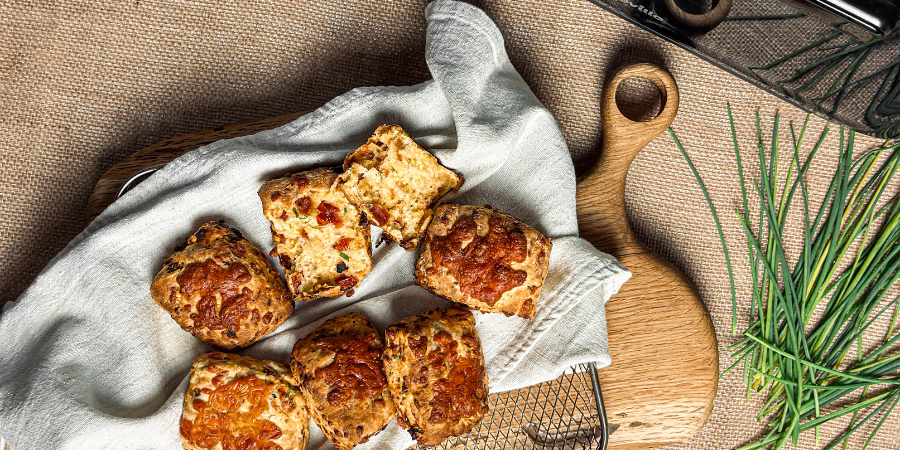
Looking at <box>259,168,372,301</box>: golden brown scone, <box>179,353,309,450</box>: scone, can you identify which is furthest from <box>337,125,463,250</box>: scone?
<box>179,353,309,450</box>: scone

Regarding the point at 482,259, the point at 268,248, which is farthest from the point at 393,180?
the point at 268,248

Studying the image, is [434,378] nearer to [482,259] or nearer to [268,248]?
[482,259]

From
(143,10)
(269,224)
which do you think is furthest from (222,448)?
(143,10)

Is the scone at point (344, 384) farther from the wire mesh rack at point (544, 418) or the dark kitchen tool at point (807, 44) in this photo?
the dark kitchen tool at point (807, 44)

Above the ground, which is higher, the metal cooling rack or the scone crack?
the scone crack

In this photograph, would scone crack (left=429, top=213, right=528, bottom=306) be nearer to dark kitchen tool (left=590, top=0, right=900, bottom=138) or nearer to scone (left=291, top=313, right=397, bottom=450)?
scone (left=291, top=313, right=397, bottom=450)

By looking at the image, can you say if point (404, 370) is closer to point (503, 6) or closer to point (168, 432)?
point (168, 432)
